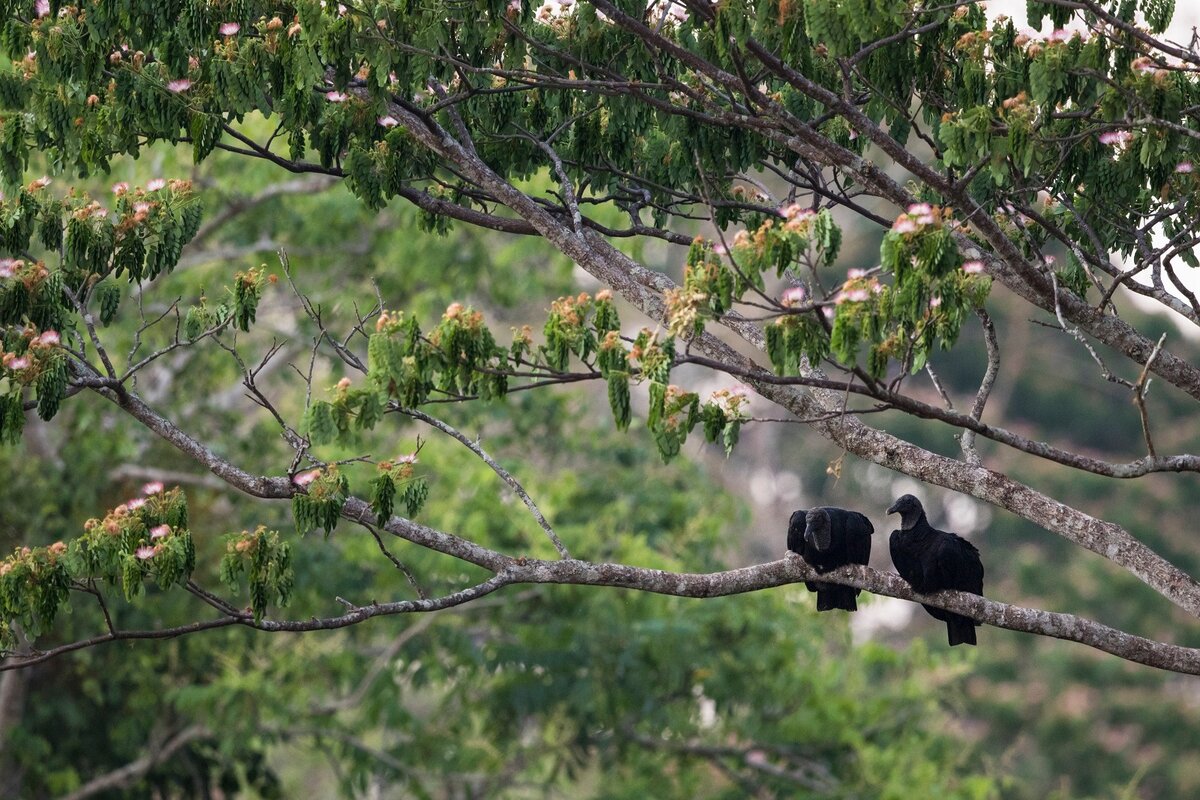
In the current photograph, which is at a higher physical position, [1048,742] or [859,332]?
[859,332]

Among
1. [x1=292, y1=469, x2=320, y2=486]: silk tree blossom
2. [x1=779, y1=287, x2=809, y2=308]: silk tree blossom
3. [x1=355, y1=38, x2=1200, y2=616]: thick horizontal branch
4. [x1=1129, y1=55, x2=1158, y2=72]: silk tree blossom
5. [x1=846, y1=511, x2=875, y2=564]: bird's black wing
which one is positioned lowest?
[x1=846, y1=511, x2=875, y2=564]: bird's black wing

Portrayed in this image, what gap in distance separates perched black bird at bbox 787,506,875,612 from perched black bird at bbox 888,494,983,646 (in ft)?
0.42

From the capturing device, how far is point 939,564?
198 inches

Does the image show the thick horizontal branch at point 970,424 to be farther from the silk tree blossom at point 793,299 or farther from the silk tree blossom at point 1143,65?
the silk tree blossom at point 1143,65

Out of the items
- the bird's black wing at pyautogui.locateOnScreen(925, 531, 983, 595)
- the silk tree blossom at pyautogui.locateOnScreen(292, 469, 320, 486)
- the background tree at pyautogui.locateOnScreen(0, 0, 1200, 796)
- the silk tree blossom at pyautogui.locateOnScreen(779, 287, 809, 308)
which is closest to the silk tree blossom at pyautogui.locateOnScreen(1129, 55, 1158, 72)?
the background tree at pyautogui.locateOnScreen(0, 0, 1200, 796)

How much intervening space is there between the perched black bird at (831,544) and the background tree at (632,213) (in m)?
0.07

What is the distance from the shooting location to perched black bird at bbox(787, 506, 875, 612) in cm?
501

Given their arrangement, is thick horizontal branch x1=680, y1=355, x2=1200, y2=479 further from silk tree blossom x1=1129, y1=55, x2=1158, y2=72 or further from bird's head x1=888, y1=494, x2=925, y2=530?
silk tree blossom x1=1129, y1=55, x2=1158, y2=72

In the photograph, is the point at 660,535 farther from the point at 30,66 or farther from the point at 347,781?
the point at 30,66

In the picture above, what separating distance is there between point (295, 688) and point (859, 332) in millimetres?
7089

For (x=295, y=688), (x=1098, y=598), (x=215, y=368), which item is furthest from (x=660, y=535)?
(x=1098, y=598)

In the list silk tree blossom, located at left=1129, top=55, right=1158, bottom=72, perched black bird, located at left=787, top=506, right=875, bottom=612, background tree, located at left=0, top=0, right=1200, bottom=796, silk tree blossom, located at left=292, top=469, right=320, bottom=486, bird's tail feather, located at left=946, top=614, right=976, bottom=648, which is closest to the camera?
background tree, located at left=0, top=0, right=1200, bottom=796

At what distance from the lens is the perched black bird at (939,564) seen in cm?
503

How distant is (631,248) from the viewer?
370 inches
